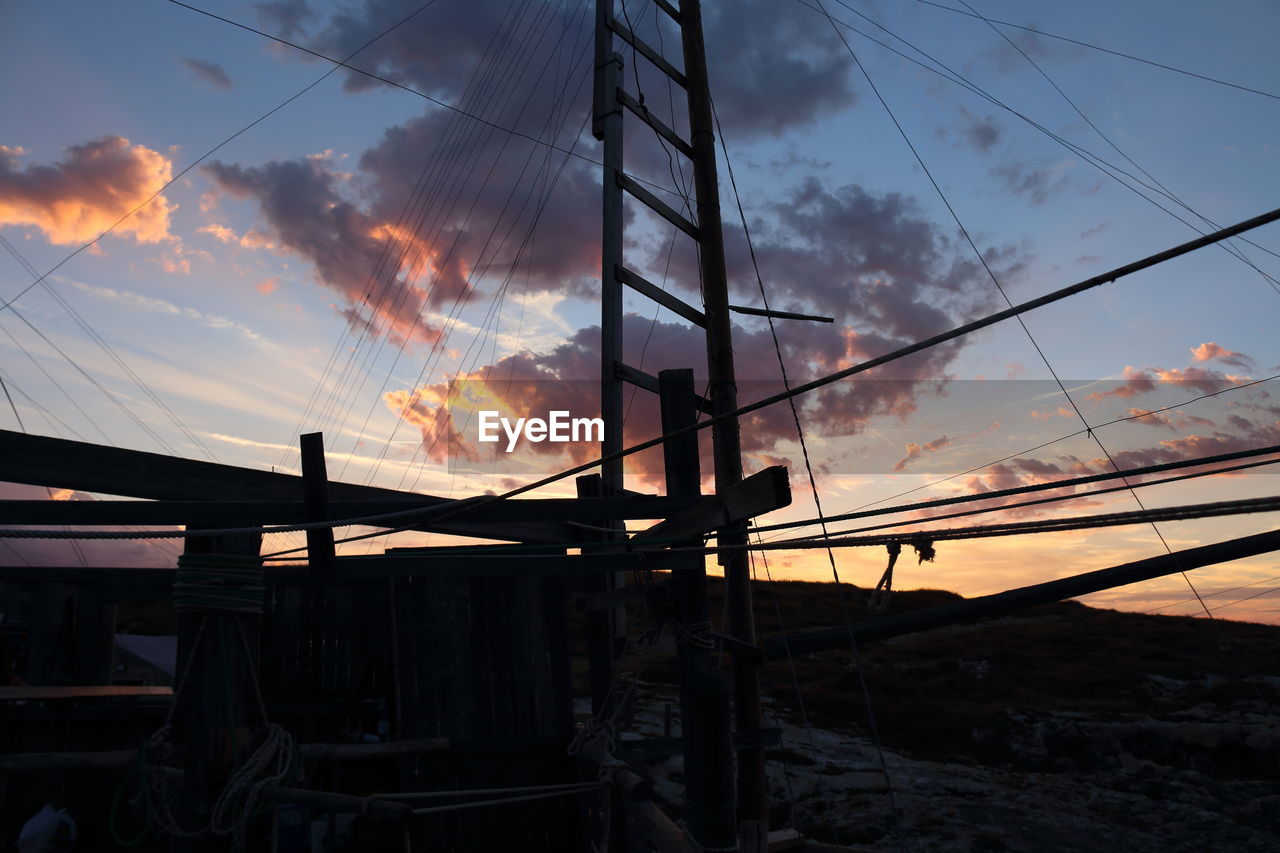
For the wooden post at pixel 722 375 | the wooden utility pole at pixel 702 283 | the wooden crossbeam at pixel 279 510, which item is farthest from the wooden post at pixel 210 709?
the wooden utility pole at pixel 702 283

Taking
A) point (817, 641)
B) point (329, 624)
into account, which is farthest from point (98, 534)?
point (329, 624)

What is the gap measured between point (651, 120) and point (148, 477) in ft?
33.5

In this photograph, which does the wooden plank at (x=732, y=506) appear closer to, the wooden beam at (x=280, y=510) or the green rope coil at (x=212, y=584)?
the wooden beam at (x=280, y=510)

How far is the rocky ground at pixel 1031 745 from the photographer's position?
14.9 metres

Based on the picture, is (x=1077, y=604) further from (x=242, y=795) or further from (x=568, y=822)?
(x=242, y=795)

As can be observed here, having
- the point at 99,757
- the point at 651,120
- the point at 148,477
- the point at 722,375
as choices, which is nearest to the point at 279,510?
the point at 148,477

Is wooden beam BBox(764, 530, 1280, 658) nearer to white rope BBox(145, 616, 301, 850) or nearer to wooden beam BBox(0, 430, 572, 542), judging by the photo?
wooden beam BBox(0, 430, 572, 542)

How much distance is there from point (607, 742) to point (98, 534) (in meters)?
4.52

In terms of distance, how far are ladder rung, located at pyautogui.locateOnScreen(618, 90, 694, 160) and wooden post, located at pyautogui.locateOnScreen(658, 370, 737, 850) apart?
7.70 metres

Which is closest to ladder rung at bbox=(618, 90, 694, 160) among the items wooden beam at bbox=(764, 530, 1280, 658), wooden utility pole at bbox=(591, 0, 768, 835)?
wooden utility pole at bbox=(591, 0, 768, 835)

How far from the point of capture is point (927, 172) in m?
10.5

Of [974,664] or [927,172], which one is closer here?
[927,172]

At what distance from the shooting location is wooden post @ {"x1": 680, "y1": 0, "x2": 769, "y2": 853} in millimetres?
9383

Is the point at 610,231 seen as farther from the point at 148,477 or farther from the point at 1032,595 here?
the point at 148,477
